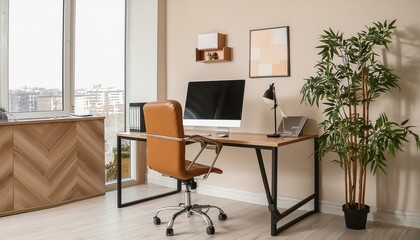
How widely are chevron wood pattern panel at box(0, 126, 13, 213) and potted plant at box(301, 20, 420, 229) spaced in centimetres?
268

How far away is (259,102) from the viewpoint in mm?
4105

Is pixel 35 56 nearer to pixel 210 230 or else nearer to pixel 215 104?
pixel 215 104

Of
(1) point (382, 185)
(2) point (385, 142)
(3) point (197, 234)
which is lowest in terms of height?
(3) point (197, 234)

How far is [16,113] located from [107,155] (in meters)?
1.19

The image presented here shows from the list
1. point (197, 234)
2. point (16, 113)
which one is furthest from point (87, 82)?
point (197, 234)

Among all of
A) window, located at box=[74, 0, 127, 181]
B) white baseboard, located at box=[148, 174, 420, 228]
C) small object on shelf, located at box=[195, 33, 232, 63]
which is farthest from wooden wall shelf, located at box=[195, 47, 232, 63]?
white baseboard, located at box=[148, 174, 420, 228]

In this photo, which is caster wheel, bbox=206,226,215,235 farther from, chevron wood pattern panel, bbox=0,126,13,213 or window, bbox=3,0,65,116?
window, bbox=3,0,65,116

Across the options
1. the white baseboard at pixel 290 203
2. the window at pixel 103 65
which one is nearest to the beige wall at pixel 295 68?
the white baseboard at pixel 290 203

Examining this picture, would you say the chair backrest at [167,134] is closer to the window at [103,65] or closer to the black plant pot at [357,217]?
the black plant pot at [357,217]

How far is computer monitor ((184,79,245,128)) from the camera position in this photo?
12.5 feet

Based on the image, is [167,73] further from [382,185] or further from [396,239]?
[396,239]

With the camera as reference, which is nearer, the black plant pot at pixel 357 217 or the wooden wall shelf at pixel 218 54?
Answer: the black plant pot at pixel 357 217

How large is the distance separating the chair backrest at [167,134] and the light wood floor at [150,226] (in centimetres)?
52

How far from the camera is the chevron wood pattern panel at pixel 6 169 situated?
364 centimetres
